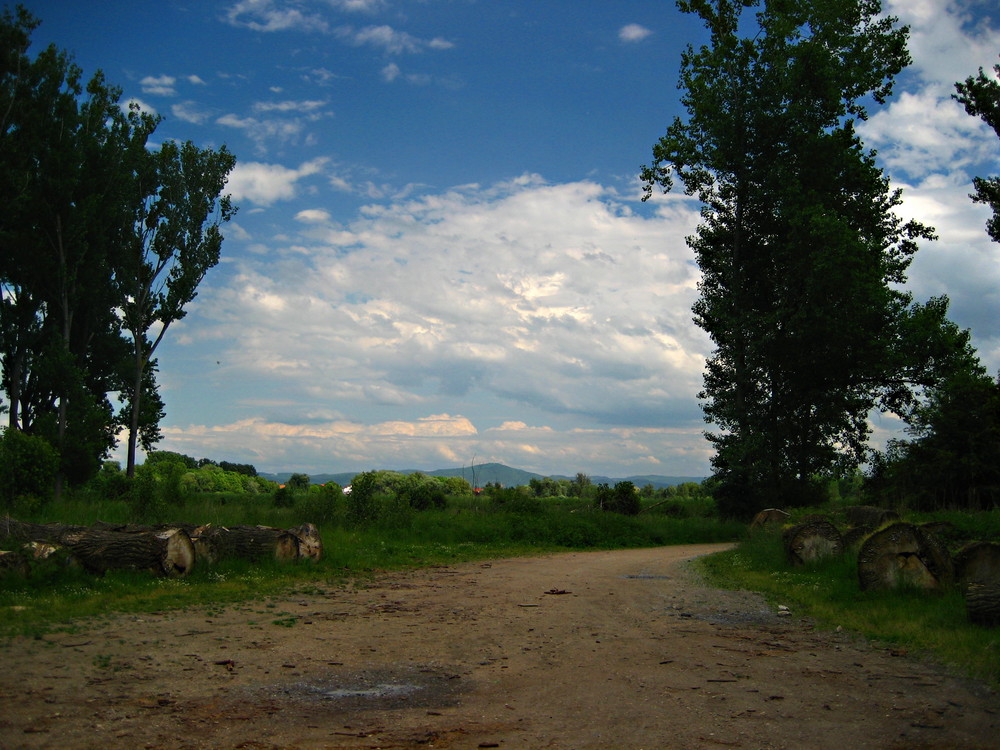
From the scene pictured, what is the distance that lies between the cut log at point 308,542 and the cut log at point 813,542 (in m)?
9.68

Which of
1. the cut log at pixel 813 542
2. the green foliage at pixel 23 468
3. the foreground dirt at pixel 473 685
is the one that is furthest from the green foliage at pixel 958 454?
the green foliage at pixel 23 468

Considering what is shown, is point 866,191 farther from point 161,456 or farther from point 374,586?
point 161,456

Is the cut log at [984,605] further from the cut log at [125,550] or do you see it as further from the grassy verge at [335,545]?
the cut log at [125,550]

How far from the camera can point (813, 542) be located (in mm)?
14773

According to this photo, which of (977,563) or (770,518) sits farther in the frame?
(770,518)

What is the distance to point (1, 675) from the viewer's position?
20.4ft

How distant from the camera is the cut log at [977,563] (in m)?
10.3

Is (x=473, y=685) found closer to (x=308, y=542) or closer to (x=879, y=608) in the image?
(x=879, y=608)

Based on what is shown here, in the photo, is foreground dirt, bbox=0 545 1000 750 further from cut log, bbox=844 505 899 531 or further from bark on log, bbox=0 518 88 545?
cut log, bbox=844 505 899 531

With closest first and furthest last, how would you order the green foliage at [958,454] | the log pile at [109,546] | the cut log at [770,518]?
the log pile at [109,546], the green foliage at [958,454], the cut log at [770,518]

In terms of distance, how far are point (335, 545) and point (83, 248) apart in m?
20.1

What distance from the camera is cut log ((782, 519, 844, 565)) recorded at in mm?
14465

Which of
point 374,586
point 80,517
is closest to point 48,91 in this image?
point 80,517

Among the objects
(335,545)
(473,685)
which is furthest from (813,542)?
(335,545)
